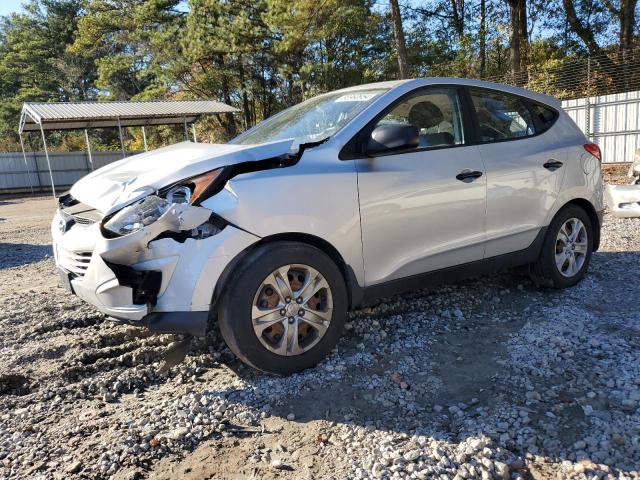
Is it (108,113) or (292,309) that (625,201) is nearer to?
(292,309)

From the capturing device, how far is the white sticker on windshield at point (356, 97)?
143 inches

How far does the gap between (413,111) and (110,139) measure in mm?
45535

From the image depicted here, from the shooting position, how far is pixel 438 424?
2.58m

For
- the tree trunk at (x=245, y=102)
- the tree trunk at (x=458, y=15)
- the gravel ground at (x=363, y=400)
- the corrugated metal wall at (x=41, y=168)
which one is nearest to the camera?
the gravel ground at (x=363, y=400)

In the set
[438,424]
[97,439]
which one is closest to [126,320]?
[97,439]

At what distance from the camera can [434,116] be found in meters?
3.81

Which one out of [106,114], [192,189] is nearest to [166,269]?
[192,189]

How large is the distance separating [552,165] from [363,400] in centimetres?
263

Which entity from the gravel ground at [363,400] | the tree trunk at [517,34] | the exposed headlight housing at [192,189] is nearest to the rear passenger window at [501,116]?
the gravel ground at [363,400]

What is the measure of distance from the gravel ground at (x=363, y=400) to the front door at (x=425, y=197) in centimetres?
58

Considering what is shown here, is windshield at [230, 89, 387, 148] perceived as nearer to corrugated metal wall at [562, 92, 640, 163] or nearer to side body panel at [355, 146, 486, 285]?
side body panel at [355, 146, 486, 285]

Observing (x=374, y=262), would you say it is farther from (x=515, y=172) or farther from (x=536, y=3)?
(x=536, y=3)

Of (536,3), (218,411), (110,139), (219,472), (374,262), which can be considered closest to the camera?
(219,472)

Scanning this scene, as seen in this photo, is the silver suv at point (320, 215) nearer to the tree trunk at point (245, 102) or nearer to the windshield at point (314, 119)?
the windshield at point (314, 119)
